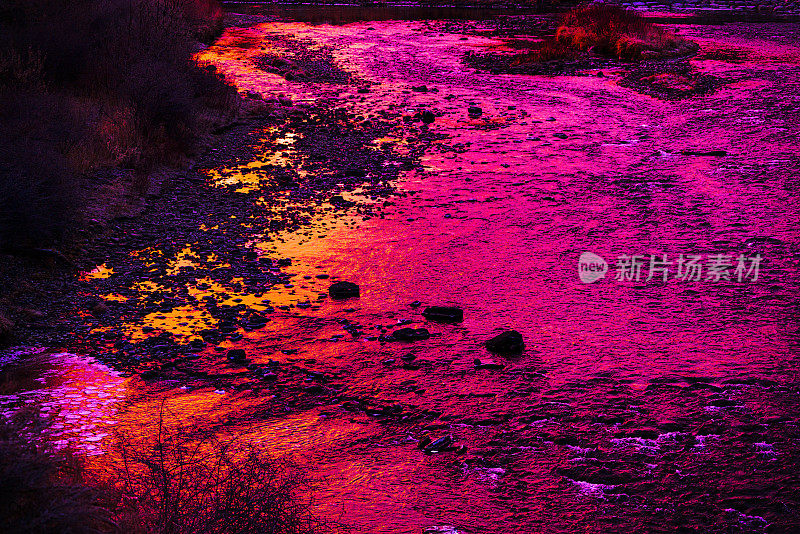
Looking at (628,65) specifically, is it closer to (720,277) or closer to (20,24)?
(720,277)

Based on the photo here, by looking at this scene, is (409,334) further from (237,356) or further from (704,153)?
(704,153)

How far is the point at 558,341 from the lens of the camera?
611 centimetres

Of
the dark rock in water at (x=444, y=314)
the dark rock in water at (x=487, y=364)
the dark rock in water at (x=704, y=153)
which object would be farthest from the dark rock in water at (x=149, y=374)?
the dark rock in water at (x=704, y=153)

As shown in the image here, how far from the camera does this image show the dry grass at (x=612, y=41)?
2116 cm

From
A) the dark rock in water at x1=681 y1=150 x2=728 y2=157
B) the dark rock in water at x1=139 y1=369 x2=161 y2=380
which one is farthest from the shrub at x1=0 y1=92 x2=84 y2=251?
the dark rock in water at x1=681 y1=150 x2=728 y2=157

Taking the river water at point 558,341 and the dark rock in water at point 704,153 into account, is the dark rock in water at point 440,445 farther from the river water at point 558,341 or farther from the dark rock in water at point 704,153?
the dark rock in water at point 704,153

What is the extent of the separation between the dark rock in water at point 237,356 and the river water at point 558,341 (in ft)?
0.63

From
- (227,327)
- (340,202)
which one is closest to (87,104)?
(340,202)

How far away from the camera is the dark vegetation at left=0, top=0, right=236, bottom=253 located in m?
7.43

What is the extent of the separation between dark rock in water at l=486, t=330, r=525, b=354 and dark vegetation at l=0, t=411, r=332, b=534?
2285mm

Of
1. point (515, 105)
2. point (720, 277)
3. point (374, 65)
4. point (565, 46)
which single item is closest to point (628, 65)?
point (565, 46)

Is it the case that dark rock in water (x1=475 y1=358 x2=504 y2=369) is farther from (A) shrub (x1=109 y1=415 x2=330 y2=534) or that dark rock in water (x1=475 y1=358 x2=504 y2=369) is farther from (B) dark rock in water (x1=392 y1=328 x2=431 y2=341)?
(A) shrub (x1=109 y1=415 x2=330 y2=534)

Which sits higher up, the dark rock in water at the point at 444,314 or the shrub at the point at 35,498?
the shrub at the point at 35,498

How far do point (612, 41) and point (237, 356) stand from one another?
784 inches
